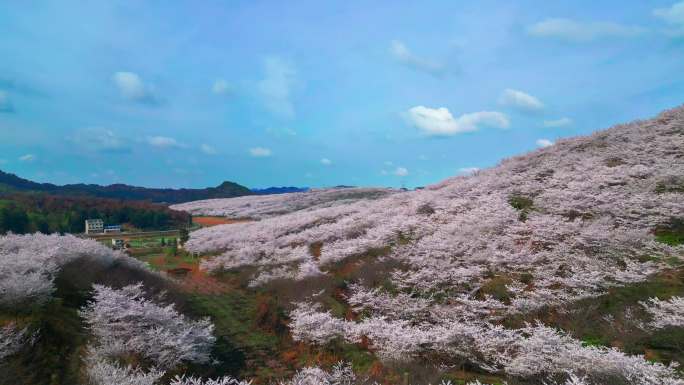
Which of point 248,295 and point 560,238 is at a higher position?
point 560,238

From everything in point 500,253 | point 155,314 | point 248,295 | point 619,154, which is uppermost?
point 619,154

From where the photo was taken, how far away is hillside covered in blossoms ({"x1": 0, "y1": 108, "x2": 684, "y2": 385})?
8.31 meters

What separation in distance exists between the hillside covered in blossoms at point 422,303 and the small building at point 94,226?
33.6 m

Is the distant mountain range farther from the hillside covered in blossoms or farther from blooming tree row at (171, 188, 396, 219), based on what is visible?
the hillside covered in blossoms

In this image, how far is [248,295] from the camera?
19859 mm

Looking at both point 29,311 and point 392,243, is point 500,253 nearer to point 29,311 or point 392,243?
point 392,243

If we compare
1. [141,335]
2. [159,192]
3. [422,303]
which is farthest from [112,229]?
[159,192]

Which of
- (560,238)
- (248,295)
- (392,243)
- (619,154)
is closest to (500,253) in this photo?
(560,238)

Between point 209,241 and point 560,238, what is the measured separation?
27.9 meters

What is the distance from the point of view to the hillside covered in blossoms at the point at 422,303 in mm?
8312

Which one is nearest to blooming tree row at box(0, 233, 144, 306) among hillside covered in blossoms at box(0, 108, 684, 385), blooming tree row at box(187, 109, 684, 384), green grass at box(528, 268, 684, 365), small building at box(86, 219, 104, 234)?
hillside covered in blossoms at box(0, 108, 684, 385)

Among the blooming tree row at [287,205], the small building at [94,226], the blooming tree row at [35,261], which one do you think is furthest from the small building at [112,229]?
the blooming tree row at [35,261]

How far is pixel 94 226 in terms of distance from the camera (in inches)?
1885

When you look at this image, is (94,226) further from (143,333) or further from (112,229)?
(143,333)
